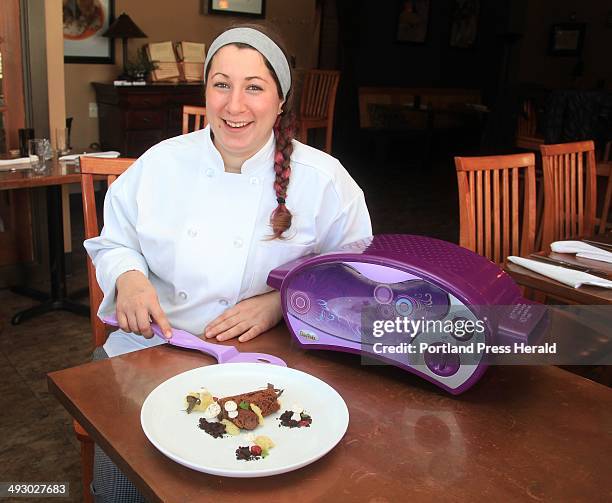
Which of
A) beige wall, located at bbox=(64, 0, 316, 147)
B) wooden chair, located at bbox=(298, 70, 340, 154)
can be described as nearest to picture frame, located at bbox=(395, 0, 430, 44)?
beige wall, located at bbox=(64, 0, 316, 147)

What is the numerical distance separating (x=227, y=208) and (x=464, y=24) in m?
8.46

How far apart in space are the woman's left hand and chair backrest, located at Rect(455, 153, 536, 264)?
3.74 feet

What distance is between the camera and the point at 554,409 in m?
0.98

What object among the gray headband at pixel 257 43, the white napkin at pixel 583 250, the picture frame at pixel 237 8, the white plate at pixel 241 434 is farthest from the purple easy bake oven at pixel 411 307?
the picture frame at pixel 237 8

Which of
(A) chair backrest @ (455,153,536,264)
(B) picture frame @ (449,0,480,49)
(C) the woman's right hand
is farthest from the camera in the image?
(B) picture frame @ (449,0,480,49)

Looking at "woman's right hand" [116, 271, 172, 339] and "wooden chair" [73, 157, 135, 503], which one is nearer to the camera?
"woman's right hand" [116, 271, 172, 339]

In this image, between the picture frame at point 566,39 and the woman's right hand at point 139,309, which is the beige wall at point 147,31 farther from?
the picture frame at point 566,39

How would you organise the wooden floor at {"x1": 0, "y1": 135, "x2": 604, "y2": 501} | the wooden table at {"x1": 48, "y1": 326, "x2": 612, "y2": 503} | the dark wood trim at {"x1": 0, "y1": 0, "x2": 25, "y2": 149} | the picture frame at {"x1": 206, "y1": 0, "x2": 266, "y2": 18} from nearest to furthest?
the wooden table at {"x1": 48, "y1": 326, "x2": 612, "y2": 503} < the wooden floor at {"x1": 0, "y1": 135, "x2": 604, "y2": 501} < the dark wood trim at {"x1": 0, "y1": 0, "x2": 25, "y2": 149} < the picture frame at {"x1": 206, "y1": 0, "x2": 266, "y2": 18}

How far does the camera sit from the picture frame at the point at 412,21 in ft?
26.7

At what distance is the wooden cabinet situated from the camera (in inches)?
206

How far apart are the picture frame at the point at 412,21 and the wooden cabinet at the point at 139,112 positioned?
140 inches

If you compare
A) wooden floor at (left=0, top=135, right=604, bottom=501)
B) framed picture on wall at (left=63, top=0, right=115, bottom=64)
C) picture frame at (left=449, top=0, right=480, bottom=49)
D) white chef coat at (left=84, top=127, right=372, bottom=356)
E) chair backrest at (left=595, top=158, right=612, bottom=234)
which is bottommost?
wooden floor at (left=0, top=135, right=604, bottom=501)

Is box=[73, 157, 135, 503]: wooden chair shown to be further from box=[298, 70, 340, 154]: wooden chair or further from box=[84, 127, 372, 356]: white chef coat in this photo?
box=[298, 70, 340, 154]: wooden chair

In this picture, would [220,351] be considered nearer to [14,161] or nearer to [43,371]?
[43,371]
